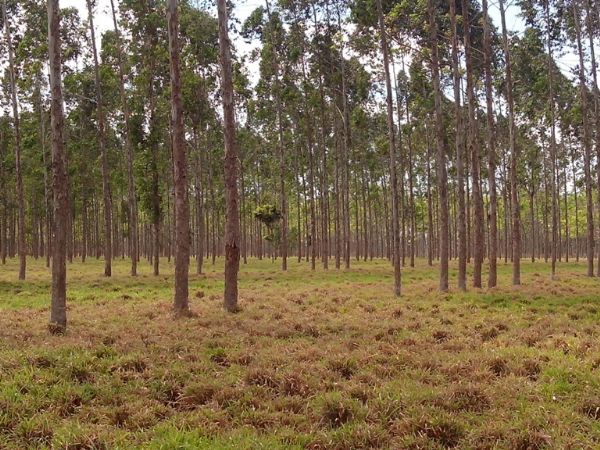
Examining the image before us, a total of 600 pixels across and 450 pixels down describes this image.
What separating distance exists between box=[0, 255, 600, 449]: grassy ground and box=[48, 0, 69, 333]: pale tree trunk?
0.65m

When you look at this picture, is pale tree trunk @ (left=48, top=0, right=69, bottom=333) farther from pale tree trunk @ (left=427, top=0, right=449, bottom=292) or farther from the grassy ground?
pale tree trunk @ (left=427, top=0, right=449, bottom=292)

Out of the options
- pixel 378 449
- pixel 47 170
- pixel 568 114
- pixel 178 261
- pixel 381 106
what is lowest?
pixel 378 449

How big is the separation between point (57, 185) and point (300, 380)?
6.76m

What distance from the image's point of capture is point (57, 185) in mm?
10297

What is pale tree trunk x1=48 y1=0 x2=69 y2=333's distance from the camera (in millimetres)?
10281

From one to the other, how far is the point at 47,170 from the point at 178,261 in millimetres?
23368

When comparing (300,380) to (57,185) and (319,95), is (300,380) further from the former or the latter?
(319,95)

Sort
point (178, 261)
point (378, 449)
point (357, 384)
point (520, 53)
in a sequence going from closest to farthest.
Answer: point (378, 449) → point (357, 384) → point (178, 261) → point (520, 53)

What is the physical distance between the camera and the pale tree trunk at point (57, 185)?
33.7 ft

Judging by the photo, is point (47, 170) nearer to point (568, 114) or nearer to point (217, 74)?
point (217, 74)

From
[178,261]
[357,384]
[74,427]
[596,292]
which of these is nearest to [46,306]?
[178,261]

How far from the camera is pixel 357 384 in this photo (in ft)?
23.7

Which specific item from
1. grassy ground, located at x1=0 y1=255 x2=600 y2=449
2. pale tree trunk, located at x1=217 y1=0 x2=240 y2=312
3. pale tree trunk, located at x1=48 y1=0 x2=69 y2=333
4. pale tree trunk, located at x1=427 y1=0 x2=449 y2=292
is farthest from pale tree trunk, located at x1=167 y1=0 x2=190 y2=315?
pale tree trunk, located at x1=427 y1=0 x2=449 y2=292

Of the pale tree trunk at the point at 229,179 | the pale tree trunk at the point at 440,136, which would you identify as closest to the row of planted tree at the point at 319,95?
the pale tree trunk at the point at 440,136
